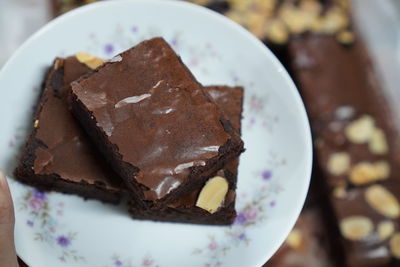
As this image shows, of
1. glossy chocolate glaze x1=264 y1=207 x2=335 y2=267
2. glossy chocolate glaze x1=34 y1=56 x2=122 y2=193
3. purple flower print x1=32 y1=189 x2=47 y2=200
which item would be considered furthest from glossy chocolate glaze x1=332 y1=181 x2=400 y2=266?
purple flower print x1=32 y1=189 x2=47 y2=200

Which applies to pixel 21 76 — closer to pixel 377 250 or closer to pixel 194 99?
pixel 194 99

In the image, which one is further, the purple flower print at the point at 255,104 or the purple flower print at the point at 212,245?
the purple flower print at the point at 255,104

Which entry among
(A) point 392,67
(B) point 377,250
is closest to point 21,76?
(B) point 377,250

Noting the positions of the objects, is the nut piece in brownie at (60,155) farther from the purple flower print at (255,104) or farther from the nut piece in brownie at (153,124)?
the purple flower print at (255,104)

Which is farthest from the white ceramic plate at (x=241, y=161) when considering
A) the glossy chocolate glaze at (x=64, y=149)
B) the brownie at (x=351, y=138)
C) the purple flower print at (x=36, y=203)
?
the brownie at (x=351, y=138)

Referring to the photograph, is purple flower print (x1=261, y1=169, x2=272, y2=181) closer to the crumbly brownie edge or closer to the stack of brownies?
the stack of brownies
